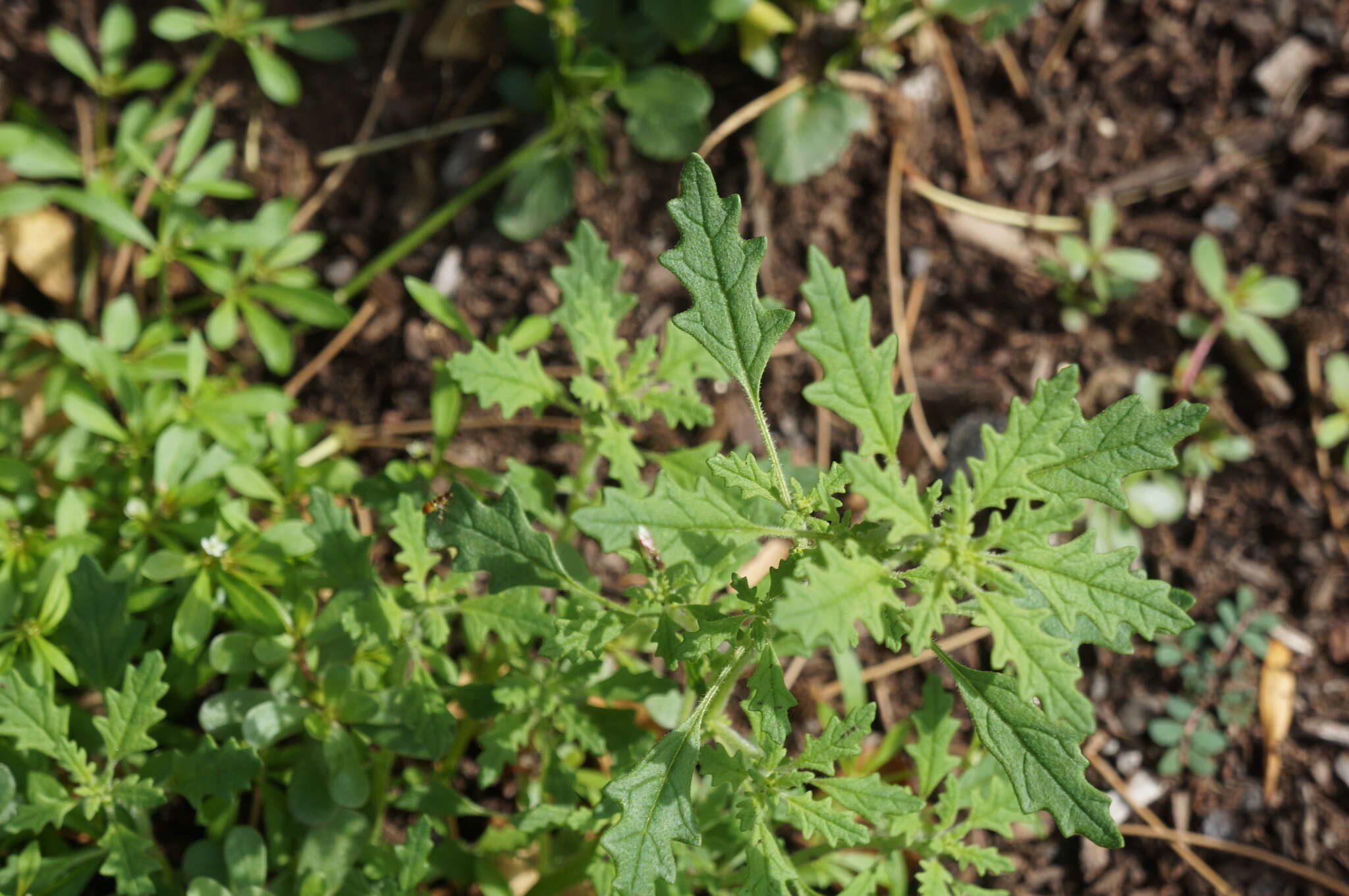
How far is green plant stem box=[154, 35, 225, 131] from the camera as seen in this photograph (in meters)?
3.52

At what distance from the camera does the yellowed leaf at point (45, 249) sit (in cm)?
338

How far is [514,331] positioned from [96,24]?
2016 millimetres

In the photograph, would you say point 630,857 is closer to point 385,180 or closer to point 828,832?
point 828,832

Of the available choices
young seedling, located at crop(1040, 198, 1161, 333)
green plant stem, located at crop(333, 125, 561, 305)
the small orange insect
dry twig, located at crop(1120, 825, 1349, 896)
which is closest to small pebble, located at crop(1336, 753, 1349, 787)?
dry twig, located at crop(1120, 825, 1349, 896)

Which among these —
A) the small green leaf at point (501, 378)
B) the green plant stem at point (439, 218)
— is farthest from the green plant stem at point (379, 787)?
the green plant stem at point (439, 218)

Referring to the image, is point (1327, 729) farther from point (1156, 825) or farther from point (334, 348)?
point (334, 348)

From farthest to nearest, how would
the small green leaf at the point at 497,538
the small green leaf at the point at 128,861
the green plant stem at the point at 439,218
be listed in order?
1. the green plant stem at the point at 439,218
2. the small green leaf at the point at 128,861
3. the small green leaf at the point at 497,538

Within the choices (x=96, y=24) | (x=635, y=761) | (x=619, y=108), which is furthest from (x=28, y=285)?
(x=635, y=761)

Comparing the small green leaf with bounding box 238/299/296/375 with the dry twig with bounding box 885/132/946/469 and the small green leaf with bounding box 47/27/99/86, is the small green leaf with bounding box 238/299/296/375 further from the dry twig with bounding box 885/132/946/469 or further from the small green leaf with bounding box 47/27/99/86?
the dry twig with bounding box 885/132/946/469

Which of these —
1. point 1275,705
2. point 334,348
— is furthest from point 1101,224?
point 334,348

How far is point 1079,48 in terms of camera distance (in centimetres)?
398

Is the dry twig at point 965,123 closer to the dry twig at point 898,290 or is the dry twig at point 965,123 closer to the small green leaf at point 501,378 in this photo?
the dry twig at point 898,290

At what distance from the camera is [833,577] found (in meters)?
1.56

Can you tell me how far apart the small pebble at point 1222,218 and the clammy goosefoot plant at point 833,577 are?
2.49m
